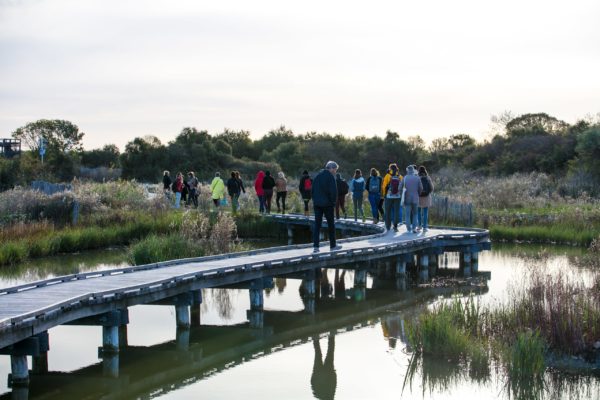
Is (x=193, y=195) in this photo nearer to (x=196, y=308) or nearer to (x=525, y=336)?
(x=196, y=308)

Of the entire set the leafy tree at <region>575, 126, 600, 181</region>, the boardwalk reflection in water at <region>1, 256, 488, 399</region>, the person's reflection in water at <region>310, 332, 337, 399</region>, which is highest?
the leafy tree at <region>575, 126, 600, 181</region>

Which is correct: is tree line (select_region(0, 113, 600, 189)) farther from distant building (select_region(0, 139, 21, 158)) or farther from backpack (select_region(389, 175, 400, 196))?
backpack (select_region(389, 175, 400, 196))

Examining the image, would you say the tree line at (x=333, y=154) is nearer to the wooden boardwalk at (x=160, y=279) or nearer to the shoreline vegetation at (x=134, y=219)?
the shoreline vegetation at (x=134, y=219)

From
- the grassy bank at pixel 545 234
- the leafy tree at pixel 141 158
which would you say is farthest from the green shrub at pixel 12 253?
the leafy tree at pixel 141 158

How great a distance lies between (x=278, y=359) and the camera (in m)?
13.9

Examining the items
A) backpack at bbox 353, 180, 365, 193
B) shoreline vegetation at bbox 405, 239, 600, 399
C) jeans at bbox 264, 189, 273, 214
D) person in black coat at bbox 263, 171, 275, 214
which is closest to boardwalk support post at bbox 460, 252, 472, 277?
backpack at bbox 353, 180, 365, 193

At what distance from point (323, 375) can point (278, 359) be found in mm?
1075

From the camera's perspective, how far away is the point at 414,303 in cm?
1838

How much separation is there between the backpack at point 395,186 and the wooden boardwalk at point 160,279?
1.06 metres

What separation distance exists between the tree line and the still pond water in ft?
83.5

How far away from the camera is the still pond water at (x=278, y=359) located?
470 inches

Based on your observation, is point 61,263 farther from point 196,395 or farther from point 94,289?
point 196,395

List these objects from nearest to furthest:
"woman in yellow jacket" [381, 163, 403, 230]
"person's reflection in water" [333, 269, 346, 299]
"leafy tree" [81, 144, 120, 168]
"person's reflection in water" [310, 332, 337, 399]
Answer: "person's reflection in water" [310, 332, 337, 399], "person's reflection in water" [333, 269, 346, 299], "woman in yellow jacket" [381, 163, 403, 230], "leafy tree" [81, 144, 120, 168]

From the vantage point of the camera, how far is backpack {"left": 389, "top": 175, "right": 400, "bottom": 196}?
72.2ft
